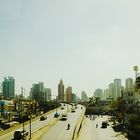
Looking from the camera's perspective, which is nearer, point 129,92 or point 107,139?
point 107,139

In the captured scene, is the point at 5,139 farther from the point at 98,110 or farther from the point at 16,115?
the point at 98,110

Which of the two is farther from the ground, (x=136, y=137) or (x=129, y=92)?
(x=129, y=92)

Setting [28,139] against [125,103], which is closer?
[28,139]

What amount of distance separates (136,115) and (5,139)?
82.6 ft

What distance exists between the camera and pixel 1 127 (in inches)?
3337

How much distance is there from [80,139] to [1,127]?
26.1 metres

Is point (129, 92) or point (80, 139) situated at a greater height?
point (129, 92)

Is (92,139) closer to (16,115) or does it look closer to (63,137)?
(63,137)

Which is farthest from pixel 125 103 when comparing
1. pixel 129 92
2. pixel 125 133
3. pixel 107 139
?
pixel 107 139

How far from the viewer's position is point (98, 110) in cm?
16850

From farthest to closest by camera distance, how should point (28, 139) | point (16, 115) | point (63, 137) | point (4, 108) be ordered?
point (16, 115) < point (4, 108) < point (63, 137) < point (28, 139)

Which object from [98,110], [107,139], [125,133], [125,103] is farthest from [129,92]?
[98,110]

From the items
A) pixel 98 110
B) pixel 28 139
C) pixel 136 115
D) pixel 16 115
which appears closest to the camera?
pixel 28 139

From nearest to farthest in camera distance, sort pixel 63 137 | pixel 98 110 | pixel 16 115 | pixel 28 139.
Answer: pixel 28 139
pixel 63 137
pixel 16 115
pixel 98 110
